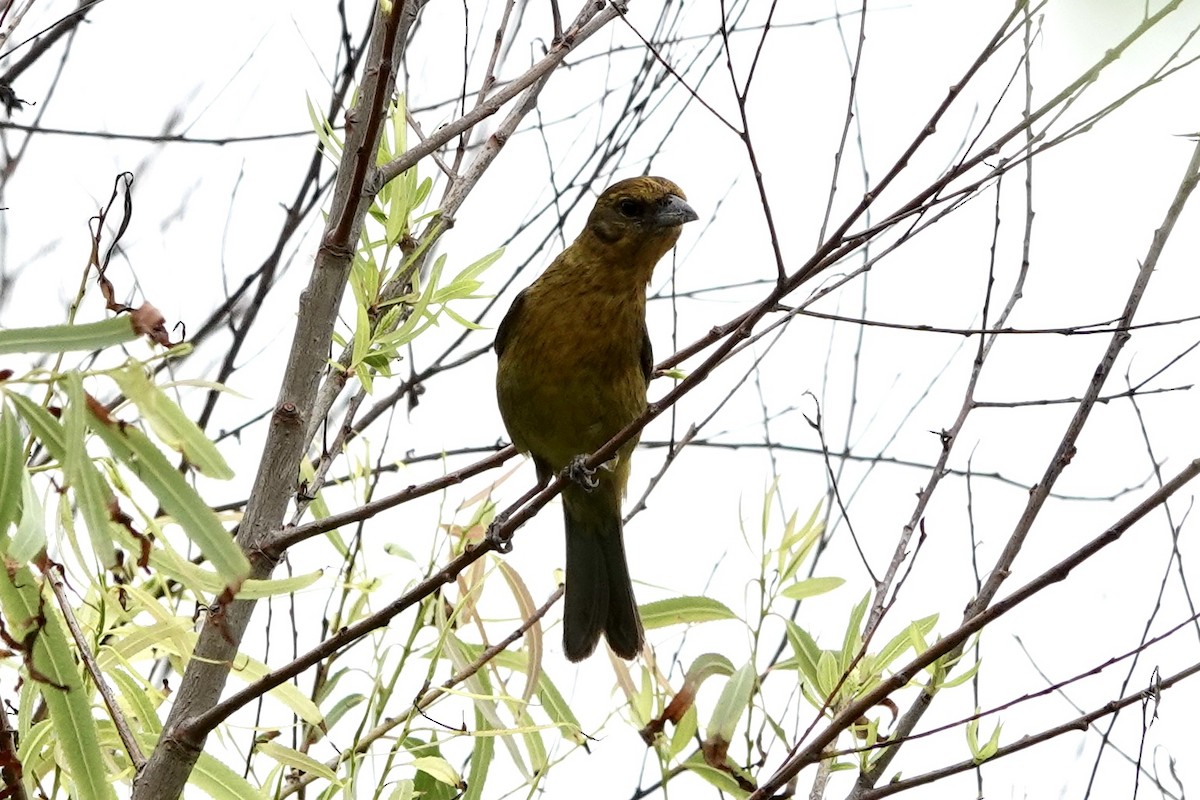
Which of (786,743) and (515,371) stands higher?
(515,371)

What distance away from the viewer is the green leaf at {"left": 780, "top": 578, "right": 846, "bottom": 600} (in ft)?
9.41

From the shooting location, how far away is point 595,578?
4121 mm

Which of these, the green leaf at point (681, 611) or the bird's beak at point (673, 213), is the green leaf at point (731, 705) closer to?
the green leaf at point (681, 611)

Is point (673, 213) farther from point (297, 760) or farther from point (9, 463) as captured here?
point (9, 463)

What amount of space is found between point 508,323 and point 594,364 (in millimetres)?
410

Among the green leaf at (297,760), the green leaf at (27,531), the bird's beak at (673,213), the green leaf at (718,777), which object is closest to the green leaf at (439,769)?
the green leaf at (297,760)

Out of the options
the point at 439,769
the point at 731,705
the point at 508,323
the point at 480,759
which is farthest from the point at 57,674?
the point at 508,323

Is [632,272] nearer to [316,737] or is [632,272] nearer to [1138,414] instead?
[1138,414]

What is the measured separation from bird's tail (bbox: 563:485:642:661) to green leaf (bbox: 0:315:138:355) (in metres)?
2.38

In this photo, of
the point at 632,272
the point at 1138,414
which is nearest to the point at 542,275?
the point at 632,272

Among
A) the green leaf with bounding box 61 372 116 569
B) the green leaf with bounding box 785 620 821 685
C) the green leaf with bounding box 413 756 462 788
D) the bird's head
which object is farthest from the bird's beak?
the green leaf with bounding box 61 372 116 569

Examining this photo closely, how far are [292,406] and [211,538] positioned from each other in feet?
2.72

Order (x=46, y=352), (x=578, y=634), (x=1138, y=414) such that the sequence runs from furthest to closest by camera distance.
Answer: (x=578, y=634) < (x=1138, y=414) < (x=46, y=352)

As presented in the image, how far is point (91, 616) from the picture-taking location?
262 cm
